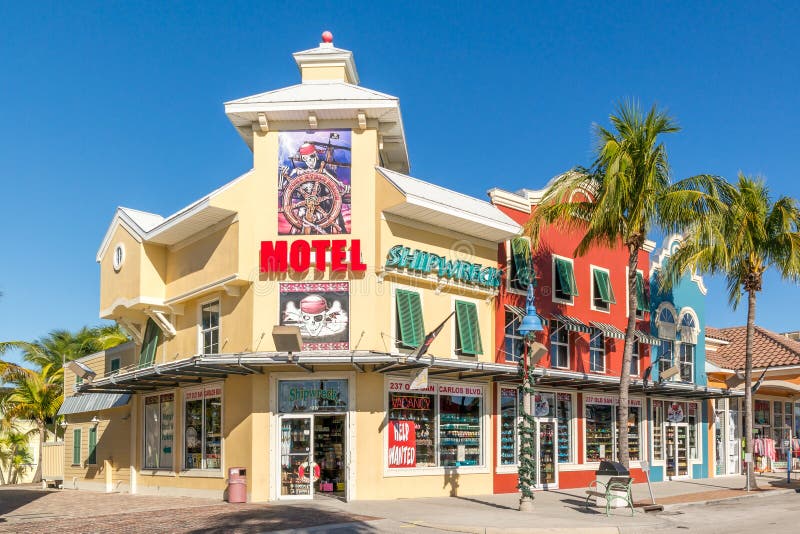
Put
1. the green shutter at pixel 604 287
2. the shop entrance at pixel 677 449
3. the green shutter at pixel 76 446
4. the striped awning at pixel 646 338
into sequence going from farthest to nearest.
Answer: the green shutter at pixel 76 446 → the shop entrance at pixel 677 449 → the striped awning at pixel 646 338 → the green shutter at pixel 604 287

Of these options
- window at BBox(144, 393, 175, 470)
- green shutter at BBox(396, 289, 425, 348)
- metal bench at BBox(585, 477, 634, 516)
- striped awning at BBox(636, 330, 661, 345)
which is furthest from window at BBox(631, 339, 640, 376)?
window at BBox(144, 393, 175, 470)

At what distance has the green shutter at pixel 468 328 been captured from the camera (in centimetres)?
2283

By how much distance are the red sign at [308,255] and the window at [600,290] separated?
9.77 meters

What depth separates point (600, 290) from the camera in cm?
2753

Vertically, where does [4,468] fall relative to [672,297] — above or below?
below

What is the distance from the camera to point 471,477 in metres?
22.8

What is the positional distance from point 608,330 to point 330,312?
10.4m

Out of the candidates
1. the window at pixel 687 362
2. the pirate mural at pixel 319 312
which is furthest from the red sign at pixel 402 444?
the window at pixel 687 362

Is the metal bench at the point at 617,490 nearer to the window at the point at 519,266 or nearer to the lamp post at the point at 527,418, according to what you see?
the lamp post at the point at 527,418

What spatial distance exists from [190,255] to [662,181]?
515 inches

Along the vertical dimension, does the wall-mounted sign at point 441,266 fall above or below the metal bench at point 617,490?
above

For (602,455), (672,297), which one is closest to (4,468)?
(602,455)

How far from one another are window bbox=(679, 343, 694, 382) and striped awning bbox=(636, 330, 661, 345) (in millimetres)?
2278

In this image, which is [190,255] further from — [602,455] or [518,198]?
[602,455]
